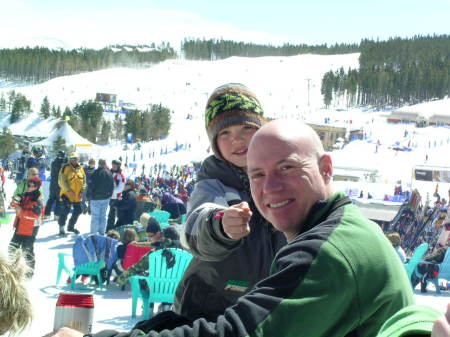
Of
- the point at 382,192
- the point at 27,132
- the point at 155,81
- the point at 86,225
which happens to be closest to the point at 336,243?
the point at 86,225

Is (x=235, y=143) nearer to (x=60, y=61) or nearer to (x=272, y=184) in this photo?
(x=272, y=184)

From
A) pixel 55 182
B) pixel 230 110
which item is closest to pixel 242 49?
pixel 55 182

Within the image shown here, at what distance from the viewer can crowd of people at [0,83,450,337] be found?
875 mm

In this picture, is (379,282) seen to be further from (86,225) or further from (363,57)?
(363,57)

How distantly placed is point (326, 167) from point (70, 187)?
7.36 m

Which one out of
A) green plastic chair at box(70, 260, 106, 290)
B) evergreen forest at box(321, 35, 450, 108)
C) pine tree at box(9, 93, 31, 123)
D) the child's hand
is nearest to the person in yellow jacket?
green plastic chair at box(70, 260, 106, 290)

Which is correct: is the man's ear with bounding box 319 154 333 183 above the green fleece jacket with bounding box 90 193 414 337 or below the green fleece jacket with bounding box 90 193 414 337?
above

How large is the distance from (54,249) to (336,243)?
6.79 metres

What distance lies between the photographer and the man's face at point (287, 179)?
1.06 metres

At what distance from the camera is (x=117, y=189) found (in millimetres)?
9461

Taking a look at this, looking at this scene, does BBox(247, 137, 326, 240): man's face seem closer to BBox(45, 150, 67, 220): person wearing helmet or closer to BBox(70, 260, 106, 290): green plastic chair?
BBox(70, 260, 106, 290): green plastic chair

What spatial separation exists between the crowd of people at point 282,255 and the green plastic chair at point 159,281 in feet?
11.4

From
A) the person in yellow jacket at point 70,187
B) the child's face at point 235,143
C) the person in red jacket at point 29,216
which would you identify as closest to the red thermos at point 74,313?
the child's face at point 235,143

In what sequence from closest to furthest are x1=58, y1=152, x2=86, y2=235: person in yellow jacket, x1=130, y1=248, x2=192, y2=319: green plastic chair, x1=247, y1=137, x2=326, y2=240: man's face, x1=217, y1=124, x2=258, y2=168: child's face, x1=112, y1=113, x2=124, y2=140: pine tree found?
x1=247, y1=137, x2=326, y2=240: man's face
x1=217, y1=124, x2=258, y2=168: child's face
x1=130, y1=248, x2=192, y2=319: green plastic chair
x1=58, y1=152, x2=86, y2=235: person in yellow jacket
x1=112, y1=113, x2=124, y2=140: pine tree
